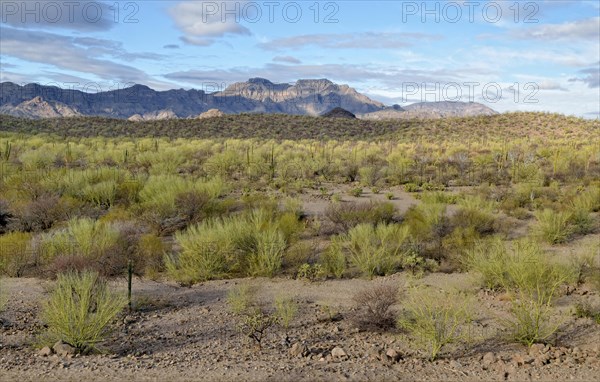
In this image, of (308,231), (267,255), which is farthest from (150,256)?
(308,231)

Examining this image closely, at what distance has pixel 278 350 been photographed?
8703mm

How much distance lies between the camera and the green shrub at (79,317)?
8477mm

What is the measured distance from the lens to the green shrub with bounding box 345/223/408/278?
13.1 m

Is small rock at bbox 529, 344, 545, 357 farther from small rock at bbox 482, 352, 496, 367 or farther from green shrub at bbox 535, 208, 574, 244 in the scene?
green shrub at bbox 535, 208, 574, 244

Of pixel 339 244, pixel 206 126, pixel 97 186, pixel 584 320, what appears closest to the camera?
pixel 584 320

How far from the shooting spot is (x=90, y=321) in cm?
868

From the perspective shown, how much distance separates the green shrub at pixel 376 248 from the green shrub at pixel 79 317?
587cm

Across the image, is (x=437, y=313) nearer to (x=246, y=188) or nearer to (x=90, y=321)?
(x=90, y=321)

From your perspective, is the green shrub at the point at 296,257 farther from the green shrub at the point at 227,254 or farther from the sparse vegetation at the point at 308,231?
the green shrub at the point at 227,254

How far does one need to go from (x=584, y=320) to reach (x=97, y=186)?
1668 centimetres

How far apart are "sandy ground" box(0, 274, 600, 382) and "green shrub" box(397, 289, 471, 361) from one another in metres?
0.18

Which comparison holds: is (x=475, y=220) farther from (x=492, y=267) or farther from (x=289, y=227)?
(x=289, y=227)

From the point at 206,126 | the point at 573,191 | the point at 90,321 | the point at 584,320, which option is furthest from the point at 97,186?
the point at 206,126

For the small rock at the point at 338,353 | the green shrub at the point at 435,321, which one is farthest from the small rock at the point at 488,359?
the small rock at the point at 338,353
